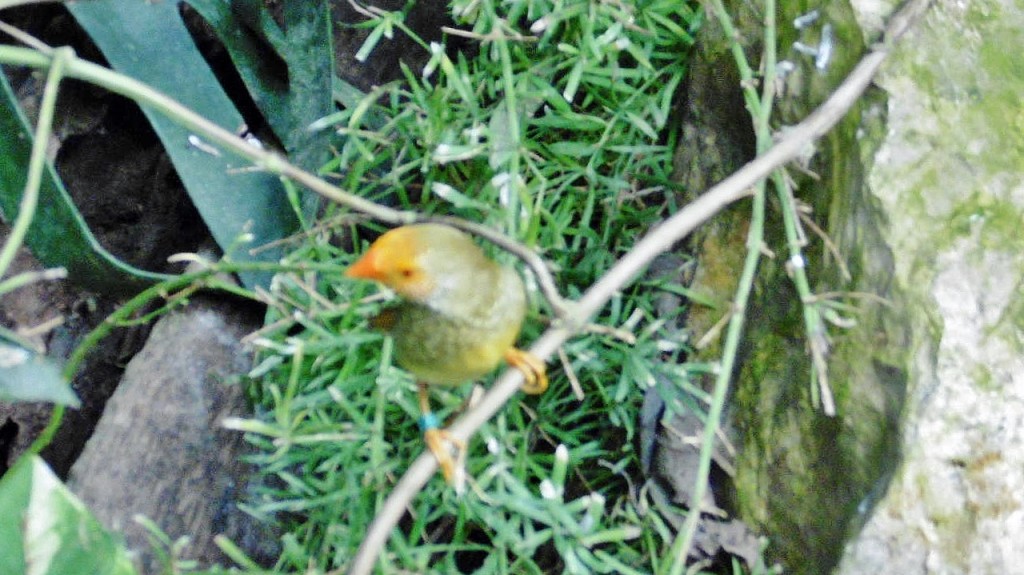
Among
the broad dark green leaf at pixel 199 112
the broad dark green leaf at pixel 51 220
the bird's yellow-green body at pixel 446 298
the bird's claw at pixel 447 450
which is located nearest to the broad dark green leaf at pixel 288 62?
the broad dark green leaf at pixel 199 112

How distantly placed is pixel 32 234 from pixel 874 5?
1.45m

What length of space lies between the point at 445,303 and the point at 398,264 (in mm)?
76

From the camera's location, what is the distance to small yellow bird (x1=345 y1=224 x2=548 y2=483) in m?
1.05

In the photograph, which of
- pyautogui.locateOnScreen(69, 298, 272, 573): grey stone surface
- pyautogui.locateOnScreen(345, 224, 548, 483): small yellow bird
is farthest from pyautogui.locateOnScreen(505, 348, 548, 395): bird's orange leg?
pyautogui.locateOnScreen(69, 298, 272, 573): grey stone surface

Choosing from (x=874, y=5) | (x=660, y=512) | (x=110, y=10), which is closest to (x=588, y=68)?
(x=874, y=5)

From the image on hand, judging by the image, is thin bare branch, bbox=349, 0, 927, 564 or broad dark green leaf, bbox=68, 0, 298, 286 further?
broad dark green leaf, bbox=68, 0, 298, 286

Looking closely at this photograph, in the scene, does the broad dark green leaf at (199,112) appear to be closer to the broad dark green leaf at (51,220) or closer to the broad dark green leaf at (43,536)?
the broad dark green leaf at (51,220)

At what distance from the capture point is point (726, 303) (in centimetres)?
149

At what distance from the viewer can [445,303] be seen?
3.52ft

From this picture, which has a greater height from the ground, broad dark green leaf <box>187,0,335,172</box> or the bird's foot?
broad dark green leaf <box>187,0,335,172</box>

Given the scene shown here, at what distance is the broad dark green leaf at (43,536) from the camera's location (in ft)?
3.34

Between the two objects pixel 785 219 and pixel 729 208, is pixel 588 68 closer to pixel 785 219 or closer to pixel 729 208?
pixel 729 208

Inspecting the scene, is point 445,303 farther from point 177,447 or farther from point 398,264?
point 177,447

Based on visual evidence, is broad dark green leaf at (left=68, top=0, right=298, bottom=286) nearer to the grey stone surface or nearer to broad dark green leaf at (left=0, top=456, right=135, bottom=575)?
the grey stone surface
